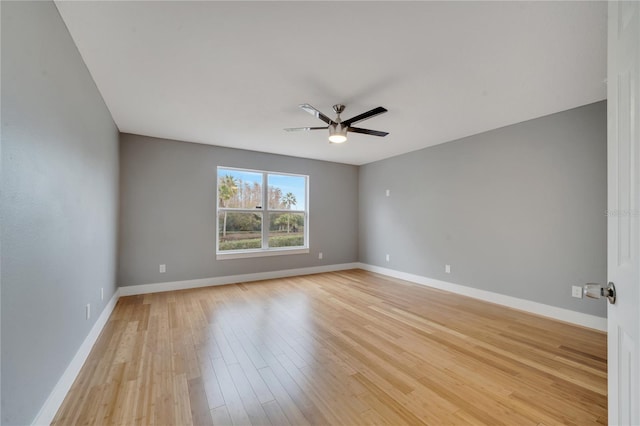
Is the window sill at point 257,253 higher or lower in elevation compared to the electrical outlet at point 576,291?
higher

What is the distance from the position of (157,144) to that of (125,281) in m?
2.12

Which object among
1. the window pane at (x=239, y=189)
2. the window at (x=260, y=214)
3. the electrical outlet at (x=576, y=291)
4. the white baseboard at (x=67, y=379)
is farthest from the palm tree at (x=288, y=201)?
the electrical outlet at (x=576, y=291)

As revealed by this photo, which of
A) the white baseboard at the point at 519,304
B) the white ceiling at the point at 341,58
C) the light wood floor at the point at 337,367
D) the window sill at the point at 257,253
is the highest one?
the white ceiling at the point at 341,58

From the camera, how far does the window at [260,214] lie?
4.83 m

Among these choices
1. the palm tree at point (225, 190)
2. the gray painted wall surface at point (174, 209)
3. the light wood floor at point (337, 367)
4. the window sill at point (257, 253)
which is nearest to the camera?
the light wood floor at point (337, 367)

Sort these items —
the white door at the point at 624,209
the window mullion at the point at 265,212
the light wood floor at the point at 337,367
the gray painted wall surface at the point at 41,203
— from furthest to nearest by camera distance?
the window mullion at the point at 265,212, the light wood floor at the point at 337,367, the gray painted wall surface at the point at 41,203, the white door at the point at 624,209

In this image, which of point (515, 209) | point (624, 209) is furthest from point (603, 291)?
point (515, 209)

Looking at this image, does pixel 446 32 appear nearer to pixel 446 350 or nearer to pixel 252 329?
pixel 446 350

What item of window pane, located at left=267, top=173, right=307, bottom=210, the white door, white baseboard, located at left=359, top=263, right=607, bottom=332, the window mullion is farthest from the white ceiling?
white baseboard, located at left=359, top=263, right=607, bottom=332

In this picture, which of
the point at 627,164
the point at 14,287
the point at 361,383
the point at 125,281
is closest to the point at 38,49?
the point at 14,287

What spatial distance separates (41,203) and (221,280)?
3452mm

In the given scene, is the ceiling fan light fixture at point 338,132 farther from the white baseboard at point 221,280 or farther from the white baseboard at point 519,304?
the white baseboard at point 221,280

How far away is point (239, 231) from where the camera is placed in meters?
4.96

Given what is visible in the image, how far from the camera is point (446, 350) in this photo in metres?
2.38
